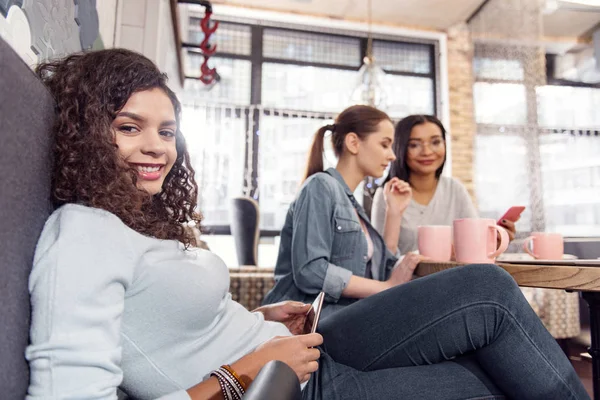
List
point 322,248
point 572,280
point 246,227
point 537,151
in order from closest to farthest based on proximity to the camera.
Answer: point 572,280
point 322,248
point 246,227
point 537,151

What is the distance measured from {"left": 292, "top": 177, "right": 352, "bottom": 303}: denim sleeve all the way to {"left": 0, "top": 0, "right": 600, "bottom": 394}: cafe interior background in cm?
226

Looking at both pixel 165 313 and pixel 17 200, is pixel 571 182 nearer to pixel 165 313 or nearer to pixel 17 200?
pixel 165 313

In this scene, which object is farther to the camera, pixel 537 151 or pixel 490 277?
pixel 537 151

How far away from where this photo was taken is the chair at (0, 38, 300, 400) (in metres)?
0.43

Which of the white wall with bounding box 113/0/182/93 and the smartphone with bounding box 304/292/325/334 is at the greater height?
the white wall with bounding box 113/0/182/93

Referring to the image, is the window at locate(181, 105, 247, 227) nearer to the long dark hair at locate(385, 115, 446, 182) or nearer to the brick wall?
the brick wall

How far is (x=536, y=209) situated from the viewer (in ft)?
14.8

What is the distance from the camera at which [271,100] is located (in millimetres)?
5430

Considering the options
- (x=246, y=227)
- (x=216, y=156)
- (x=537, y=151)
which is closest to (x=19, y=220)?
(x=246, y=227)

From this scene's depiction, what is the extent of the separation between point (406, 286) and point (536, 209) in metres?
4.13

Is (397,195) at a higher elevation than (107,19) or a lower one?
lower

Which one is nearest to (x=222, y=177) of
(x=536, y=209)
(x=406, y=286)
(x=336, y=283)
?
(x=536, y=209)

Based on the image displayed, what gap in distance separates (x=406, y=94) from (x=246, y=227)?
127 inches

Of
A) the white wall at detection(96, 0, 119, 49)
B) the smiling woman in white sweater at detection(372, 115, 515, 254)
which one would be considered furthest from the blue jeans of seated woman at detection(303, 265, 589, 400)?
the white wall at detection(96, 0, 119, 49)
